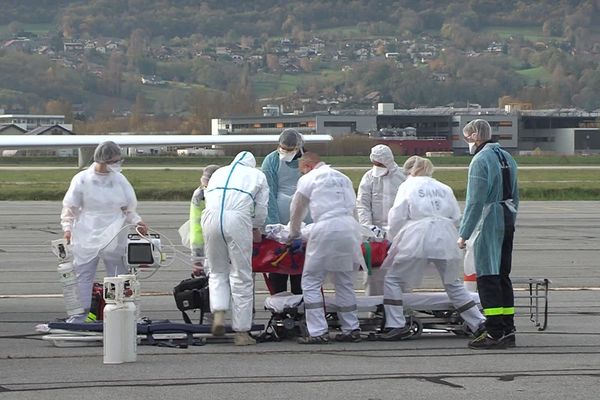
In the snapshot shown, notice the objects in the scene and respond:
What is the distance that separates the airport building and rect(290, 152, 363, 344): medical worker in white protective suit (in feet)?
330

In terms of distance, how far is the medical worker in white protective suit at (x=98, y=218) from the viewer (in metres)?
12.6

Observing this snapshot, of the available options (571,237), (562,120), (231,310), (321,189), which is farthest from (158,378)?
(562,120)

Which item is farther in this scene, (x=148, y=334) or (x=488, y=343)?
(x=148, y=334)

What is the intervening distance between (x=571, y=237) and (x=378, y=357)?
49.6 feet

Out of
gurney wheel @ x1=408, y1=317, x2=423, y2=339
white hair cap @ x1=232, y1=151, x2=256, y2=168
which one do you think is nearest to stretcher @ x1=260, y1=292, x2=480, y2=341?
gurney wheel @ x1=408, y1=317, x2=423, y2=339

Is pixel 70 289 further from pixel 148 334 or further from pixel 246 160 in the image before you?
pixel 246 160

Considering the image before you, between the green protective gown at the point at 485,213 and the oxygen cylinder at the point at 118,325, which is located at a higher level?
the green protective gown at the point at 485,213

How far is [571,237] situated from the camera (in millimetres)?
25500

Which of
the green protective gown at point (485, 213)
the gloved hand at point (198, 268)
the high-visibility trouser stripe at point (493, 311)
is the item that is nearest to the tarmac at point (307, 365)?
the high-visibility trouser stripe at point (493, 311)

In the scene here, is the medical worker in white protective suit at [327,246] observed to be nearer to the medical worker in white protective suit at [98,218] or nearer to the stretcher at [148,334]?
the stretcher at [148,334]

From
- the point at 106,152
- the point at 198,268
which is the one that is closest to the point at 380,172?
the point at 198,268

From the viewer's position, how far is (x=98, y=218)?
12805mm

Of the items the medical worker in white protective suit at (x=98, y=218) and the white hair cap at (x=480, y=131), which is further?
the medical worker in white protective suit at (x=98, y=218)

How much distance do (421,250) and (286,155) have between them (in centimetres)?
192
